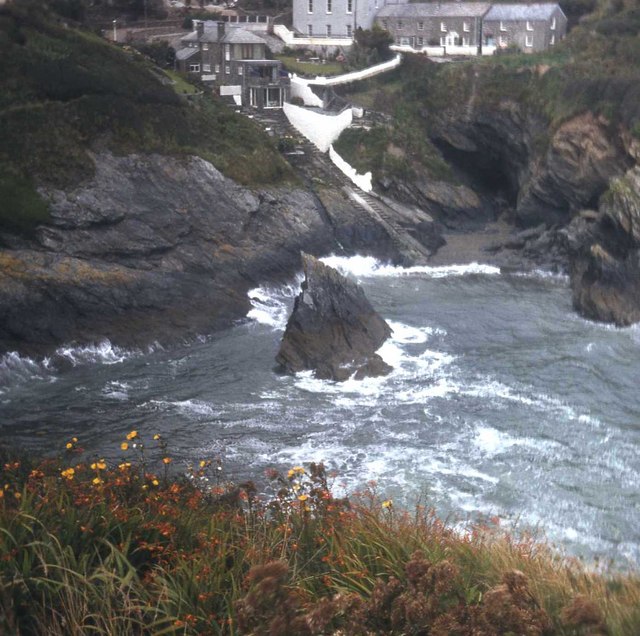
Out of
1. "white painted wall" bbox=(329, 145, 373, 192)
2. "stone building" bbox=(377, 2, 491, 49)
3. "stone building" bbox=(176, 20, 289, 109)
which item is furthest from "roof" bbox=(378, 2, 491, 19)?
"white painted wall" bbox=(329, 145, 373, 192)

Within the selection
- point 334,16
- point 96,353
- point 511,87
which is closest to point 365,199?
point 511,87

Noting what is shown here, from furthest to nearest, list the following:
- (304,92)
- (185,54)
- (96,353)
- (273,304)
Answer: (185,54) → (304,92) → (273,304) → (96,353)

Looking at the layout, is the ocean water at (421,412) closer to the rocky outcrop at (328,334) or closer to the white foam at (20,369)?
the white foam at (20,369)

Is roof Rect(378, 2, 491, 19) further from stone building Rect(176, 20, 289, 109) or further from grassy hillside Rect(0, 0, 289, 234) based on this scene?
grassy hillside Rect(0, 0, 289, 234)

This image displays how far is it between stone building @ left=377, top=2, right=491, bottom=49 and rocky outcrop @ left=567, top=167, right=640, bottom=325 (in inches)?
1124

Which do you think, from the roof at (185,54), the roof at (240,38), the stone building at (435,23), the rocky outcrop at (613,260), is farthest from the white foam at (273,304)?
the stone building at (435,23)

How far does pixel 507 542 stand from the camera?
9312 mm

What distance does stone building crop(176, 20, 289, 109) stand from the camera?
55094 millimetres

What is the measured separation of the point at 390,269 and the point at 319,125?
42.8ft

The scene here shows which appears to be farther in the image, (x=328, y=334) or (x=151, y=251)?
(x=151, y=251)

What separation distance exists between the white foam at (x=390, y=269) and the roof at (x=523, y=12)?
2641cm

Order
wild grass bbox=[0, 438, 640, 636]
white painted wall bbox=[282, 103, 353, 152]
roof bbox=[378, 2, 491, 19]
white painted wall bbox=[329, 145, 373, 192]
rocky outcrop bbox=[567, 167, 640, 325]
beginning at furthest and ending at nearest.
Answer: roof bbox=[378, 2, 491, 19] < white painted wall bbox=[282, 103, 353, 152] < white painted wall bbox=[329, 145, 373, 192] < rocky outcrop bbox=[567, 167, 640, 325] < wild grass bbox=[0, 438, 640, 636]

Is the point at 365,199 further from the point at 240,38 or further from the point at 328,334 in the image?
the point at 328,334

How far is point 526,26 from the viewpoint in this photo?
62.3 meters
